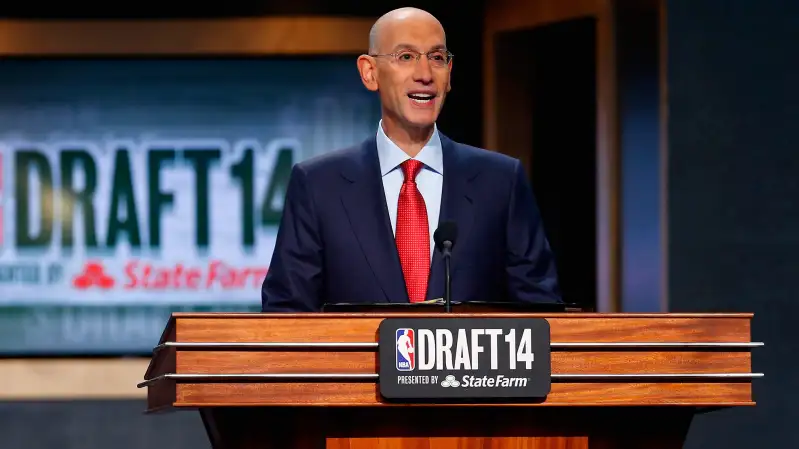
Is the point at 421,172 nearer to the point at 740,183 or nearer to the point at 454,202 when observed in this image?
the point at 454,202

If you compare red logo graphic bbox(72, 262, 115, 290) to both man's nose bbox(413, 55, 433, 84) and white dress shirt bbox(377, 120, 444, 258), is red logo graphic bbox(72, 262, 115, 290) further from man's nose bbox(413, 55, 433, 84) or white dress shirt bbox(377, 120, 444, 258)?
man's nose bbox(413, 55, 433, 84)

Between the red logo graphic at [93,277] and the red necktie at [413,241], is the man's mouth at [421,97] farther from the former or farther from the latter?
the red logo graphic at [93,277]

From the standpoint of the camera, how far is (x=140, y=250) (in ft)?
21.8

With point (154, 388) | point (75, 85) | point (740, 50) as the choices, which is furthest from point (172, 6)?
point (154, 388)

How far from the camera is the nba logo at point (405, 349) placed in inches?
91.8

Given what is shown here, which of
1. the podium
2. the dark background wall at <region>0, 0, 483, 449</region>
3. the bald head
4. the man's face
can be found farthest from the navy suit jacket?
the dark background wall at <region>0, 0, 483, 449</region>

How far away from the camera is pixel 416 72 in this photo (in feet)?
10.4

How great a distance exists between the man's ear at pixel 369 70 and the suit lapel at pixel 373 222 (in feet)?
0.63

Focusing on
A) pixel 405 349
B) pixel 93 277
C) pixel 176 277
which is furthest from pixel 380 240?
pixel 93 277

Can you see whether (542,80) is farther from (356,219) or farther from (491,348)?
(491,348)

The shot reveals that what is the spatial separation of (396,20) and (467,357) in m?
1.11

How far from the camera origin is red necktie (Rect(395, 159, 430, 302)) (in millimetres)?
3059

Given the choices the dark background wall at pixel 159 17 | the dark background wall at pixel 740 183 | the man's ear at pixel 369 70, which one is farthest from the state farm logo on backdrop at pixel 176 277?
the man's ear at pixel 369 70

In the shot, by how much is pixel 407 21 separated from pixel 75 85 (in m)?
3.79
